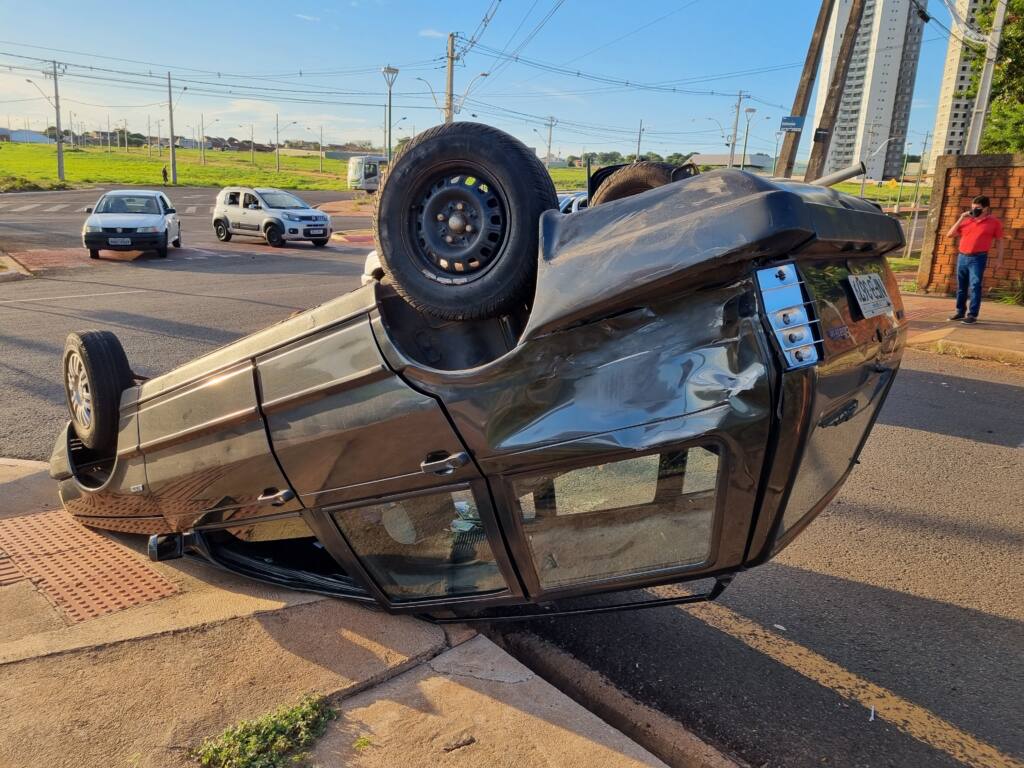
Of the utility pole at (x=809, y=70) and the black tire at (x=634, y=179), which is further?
the utility pole at (x=809, y=70)

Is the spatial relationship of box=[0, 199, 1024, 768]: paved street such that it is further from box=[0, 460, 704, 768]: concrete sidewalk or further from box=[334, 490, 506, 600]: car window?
box=[334, 490, 506, 600]: car window

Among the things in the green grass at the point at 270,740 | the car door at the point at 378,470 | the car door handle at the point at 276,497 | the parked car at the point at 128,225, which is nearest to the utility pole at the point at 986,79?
the car door at the point at 378,470

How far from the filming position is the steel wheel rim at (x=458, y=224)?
2486 millimetres

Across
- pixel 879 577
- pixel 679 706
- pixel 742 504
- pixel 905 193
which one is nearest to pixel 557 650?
pixel 679 706

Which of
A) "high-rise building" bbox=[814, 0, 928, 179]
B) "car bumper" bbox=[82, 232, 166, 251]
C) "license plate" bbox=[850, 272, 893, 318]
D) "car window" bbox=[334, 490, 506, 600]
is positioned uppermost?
"high-rise building" bbox=[814, 0, 928, 179]

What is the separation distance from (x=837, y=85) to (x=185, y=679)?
16.1 m

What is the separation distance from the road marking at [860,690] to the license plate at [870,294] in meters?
1.51

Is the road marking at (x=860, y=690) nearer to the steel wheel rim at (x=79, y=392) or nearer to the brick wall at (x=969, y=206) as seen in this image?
the steel wheel rim at (x=79, y=392)

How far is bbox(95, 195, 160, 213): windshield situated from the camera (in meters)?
19.1

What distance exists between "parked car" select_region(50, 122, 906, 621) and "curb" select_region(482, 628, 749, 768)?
0.33 meters

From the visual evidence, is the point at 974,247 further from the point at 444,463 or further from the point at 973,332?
the point at 444,463

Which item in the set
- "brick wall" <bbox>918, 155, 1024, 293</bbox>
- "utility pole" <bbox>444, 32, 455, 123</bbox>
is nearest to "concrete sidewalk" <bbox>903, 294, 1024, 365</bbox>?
"brick wall" <bbox>918, 155, 1024, 293</bbox>

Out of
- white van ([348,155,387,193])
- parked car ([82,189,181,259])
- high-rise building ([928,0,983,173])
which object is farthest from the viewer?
white van ([348,155,387,193])

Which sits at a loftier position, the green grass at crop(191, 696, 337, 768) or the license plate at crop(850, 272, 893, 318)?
the license plate at crop(850, 272, 893, 318)
